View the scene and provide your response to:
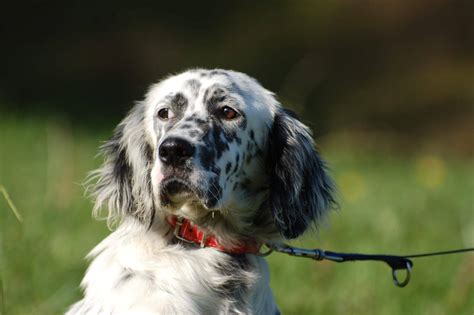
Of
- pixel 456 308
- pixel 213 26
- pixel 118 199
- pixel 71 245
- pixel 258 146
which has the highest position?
pixel 258 146

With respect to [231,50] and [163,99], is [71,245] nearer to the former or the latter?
[163,99]

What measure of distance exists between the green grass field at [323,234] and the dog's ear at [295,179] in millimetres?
178

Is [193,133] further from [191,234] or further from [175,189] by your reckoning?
[191,234]

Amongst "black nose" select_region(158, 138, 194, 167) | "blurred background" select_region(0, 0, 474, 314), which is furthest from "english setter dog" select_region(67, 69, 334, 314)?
"blurred background" select_region(0, 0, 474, 314)

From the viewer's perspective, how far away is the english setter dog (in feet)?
13.6

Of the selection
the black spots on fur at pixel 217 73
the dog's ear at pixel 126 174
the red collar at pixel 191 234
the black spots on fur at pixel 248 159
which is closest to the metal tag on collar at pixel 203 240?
the red collar at pixel 191 234

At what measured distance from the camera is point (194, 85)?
15.0 feet

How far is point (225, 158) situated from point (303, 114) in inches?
468

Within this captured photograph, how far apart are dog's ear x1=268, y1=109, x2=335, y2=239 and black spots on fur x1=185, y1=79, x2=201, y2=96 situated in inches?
17.3

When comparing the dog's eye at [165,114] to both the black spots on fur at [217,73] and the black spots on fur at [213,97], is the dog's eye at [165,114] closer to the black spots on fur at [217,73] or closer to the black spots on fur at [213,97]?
the black spots on fur at [213,97]

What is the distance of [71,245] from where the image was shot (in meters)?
7.01

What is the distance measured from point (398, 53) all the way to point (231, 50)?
4.29 meters

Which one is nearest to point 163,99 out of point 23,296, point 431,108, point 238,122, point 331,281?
point 238,122

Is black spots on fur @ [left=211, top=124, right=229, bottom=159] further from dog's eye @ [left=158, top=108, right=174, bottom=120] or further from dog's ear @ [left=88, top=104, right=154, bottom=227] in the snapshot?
dog's ear @ [left=88, top=104, right=154, bottom=227]
